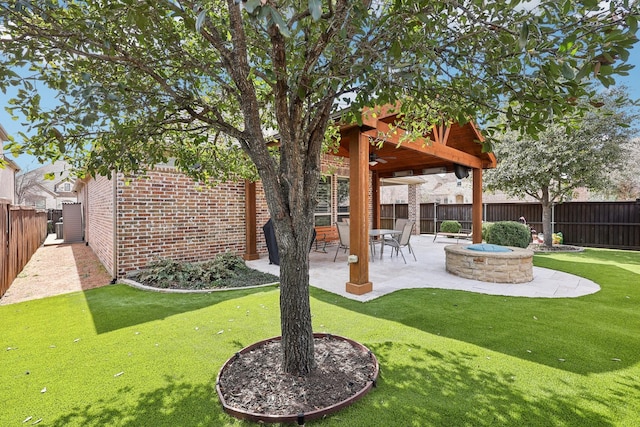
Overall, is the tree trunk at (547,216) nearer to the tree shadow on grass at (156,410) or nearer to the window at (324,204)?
the window at (324,204)

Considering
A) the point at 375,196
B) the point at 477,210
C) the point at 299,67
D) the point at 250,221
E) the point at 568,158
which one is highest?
the point at 568,158

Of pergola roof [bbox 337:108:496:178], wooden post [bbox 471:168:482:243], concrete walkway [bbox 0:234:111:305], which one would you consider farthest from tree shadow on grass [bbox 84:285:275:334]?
wooden post [bbox 471:168:482:243]

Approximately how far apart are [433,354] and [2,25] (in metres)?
4.28

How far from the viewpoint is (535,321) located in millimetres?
3752

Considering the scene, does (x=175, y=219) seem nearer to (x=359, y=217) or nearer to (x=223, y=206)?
(x=223, y=206)

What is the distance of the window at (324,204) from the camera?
9.81 meters

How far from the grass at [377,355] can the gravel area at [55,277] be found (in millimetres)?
739

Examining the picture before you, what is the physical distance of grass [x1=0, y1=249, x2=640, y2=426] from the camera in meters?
2.14

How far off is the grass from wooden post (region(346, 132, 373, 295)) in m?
0.45

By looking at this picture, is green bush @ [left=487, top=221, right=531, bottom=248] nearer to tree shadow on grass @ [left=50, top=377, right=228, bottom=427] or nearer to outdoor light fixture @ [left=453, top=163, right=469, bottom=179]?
outdoor light fixture @ [left=453, top=163, right=469, bottom=179]

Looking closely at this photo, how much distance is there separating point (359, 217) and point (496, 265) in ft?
9.87

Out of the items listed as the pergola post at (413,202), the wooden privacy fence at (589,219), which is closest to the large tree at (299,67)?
the wooden privacy fence at (589,219)

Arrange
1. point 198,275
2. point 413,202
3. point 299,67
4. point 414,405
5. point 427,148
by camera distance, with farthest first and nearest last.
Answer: point 413,202 < point 427,148 < point 198,275 < point 299,67 < point 414,405

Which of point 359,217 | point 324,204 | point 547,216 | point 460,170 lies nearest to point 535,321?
point 359,217
